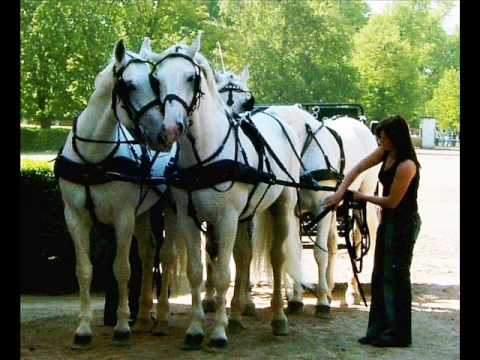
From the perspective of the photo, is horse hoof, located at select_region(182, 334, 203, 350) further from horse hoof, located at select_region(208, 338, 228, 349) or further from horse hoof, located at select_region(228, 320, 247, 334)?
horse hoof, located at select_region(228, 320, 247, 334)

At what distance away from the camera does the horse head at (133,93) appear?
607 cm

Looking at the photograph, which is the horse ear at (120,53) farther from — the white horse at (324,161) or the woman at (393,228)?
the white horse at (324,161)

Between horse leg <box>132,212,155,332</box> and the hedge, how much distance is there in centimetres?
197

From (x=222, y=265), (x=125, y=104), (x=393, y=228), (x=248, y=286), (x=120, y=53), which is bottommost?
(x=248, y=286)

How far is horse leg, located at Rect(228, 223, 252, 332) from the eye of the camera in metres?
7.52

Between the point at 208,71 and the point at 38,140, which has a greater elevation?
the point at 38,140

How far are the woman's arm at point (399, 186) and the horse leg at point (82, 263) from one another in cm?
228

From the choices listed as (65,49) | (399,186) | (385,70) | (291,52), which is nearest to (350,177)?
(399,186)

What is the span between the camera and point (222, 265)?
6492mm

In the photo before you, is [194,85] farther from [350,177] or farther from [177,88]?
[350,177]

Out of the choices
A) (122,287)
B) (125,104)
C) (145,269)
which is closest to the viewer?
(125,104)

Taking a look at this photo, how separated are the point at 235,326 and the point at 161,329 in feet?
2.33

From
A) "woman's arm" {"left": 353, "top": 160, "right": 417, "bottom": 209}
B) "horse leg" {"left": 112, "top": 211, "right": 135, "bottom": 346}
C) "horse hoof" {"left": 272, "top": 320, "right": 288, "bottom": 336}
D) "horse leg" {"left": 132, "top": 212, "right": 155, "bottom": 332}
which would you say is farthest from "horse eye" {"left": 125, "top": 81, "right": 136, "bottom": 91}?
"horse hoof" {"left": 272, "top": 320, "right": 288, "bottom": 336}

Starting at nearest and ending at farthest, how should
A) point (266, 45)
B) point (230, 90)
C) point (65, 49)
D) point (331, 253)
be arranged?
1. point (230, 90)
2. point (331, 253)
3. point (65, 49)
4. point (266, 45)
